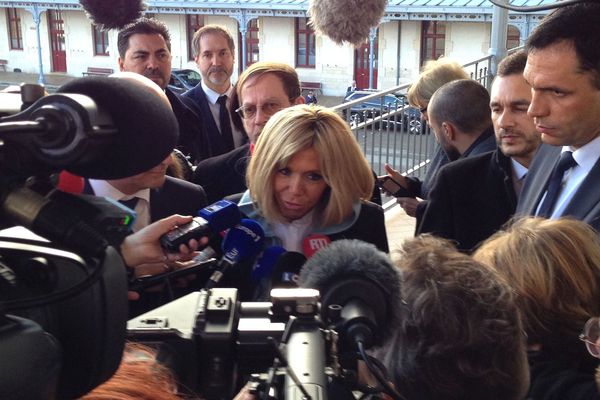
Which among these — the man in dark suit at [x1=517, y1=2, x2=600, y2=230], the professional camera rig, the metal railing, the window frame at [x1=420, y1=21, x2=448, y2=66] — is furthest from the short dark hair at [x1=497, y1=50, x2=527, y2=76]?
the window frame at [x1=420, y1=21, x2=448, y2=66]

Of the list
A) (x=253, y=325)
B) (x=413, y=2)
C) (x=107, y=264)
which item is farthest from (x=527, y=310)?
(x=413, y=2)

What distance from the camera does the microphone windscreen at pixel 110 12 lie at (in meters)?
3.21

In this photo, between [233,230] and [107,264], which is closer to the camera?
[107,264]

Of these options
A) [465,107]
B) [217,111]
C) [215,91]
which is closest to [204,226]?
[465,107]

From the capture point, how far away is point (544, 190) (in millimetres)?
2475

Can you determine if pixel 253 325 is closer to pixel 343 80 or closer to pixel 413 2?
pixel 413 2

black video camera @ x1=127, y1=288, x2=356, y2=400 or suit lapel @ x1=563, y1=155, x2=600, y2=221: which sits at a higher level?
black video camera @ x1=127, y1=288, x2=356, y2=400

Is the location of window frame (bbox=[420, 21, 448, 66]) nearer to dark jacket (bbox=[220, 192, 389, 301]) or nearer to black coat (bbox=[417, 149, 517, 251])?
black coat (bbox=[417, 149, 517, 251])

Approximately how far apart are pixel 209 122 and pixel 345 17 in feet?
5.37

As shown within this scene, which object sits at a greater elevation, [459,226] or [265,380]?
[265,380]

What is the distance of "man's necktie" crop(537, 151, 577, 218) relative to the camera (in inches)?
93.8

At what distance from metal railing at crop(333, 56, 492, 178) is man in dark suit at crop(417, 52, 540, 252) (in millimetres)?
2716

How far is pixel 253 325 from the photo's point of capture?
3.57ft

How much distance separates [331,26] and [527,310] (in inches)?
63.2
